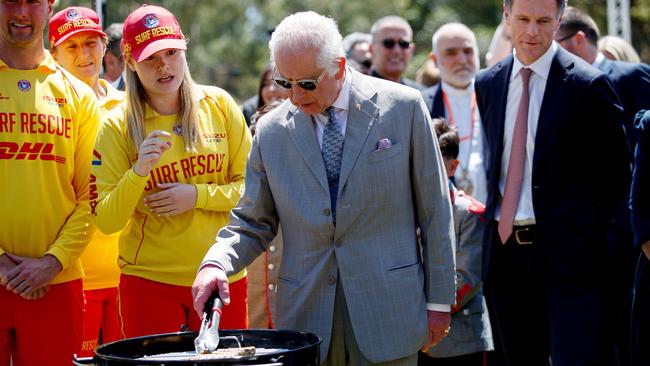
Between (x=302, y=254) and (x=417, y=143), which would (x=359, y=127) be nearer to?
(x=417, y=143)

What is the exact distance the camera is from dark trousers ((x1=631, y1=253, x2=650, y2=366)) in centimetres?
565

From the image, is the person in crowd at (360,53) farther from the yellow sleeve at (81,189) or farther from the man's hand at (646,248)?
the man's hand at (646,248)

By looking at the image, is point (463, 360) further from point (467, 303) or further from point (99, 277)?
point (99, 277)

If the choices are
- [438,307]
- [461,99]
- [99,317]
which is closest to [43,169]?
[99,317]

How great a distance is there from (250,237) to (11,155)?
4.75ft

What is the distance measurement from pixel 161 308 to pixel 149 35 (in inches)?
55.1

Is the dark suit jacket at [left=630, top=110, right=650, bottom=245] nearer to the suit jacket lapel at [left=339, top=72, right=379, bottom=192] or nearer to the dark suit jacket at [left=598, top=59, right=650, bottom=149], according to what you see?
the dark suit jacket at [left=598, top=59, right=650, bottom=149]

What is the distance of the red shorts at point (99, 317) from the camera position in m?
6.21

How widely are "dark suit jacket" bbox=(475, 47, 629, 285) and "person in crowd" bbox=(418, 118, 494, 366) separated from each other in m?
0.71

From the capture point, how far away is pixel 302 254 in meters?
4.71

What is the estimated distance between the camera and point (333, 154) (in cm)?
466

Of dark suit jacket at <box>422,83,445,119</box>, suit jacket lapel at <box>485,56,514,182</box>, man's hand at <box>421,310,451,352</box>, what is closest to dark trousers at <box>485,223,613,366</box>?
suit jacket lapel at <box>485,56,514,182</box>

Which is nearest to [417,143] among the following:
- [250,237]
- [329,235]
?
[329,235]

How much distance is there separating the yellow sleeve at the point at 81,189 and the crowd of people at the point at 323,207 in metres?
0.01
